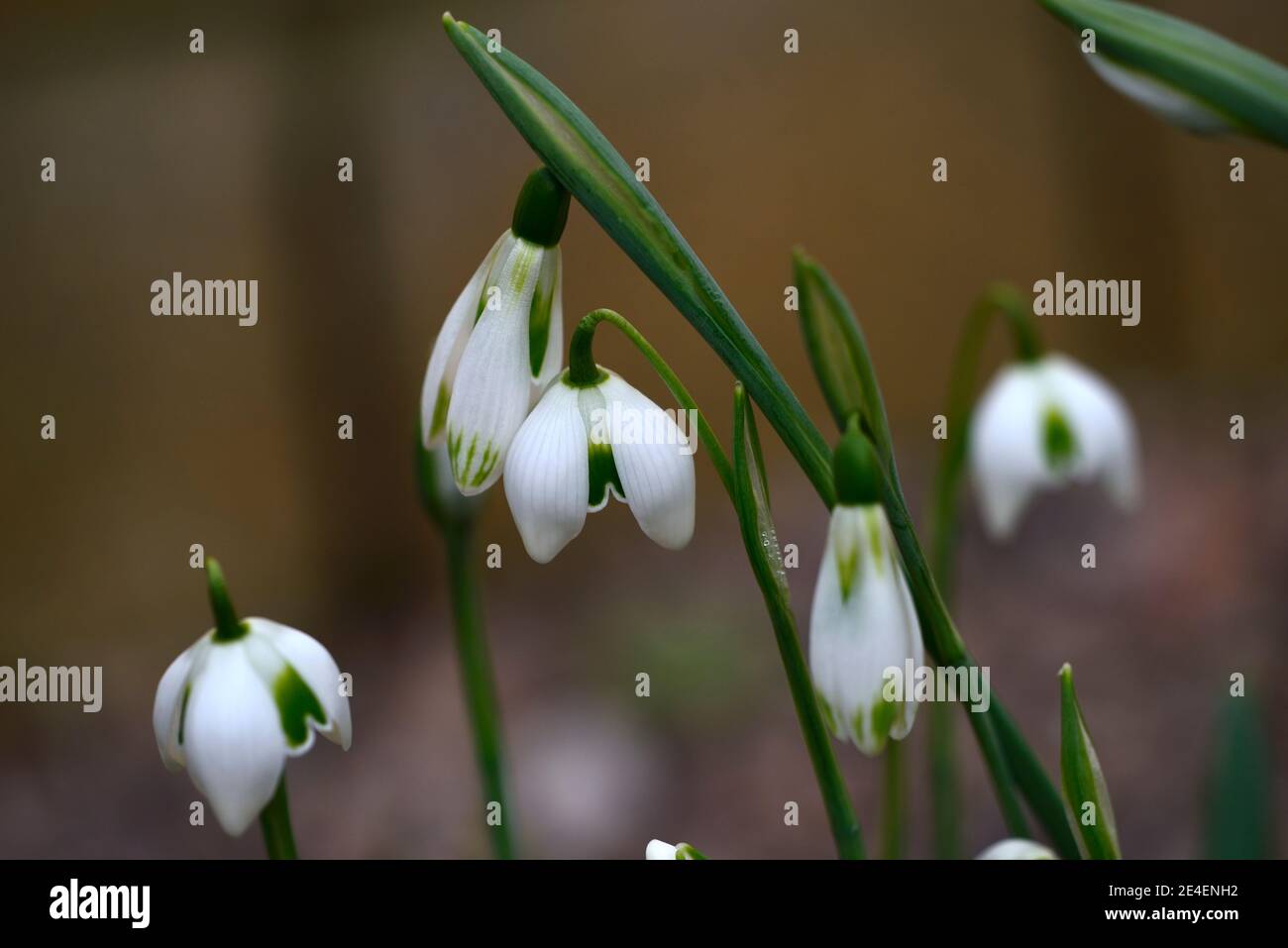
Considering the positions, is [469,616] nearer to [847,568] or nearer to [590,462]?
[590,462]

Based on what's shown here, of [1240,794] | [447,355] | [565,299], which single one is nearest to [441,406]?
[447,355]

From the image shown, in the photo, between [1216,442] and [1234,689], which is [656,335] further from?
[1234,689]

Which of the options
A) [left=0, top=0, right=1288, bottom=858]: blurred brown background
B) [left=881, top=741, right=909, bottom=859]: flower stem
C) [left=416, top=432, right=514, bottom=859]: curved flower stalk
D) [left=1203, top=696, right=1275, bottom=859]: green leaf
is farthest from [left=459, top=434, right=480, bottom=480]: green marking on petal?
[left=0, top=0, right=1288, bottom=858]: blurred brown background

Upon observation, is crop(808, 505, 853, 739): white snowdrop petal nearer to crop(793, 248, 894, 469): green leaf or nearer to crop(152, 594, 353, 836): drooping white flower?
crop(793, 248, 894, 469): green leaf

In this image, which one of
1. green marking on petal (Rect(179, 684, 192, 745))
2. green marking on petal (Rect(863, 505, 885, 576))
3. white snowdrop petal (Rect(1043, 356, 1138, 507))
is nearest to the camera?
green marking on petal (Rect(863, 505, 885, 576))

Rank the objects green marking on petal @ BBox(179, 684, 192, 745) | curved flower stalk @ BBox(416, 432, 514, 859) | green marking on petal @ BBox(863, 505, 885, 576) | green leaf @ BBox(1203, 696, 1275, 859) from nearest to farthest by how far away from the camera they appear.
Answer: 1. green marking on petal @ BBox(863, 505, 885, 576)
2. green marking on petal @ BBox(179, 684, 192, 745)
3. curved flower stalk @ BBox(416, 432, 514, 859)
4. green leaf @ BBox(1203, 696, 1275, 859)

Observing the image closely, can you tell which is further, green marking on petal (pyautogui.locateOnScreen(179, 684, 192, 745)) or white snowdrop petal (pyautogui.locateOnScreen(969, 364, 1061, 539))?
white snowdrop petal (pyautogui.locateOnScreen(969, 364, 1061, 539))

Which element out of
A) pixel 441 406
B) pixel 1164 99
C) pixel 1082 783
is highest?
pixel 1164 99
